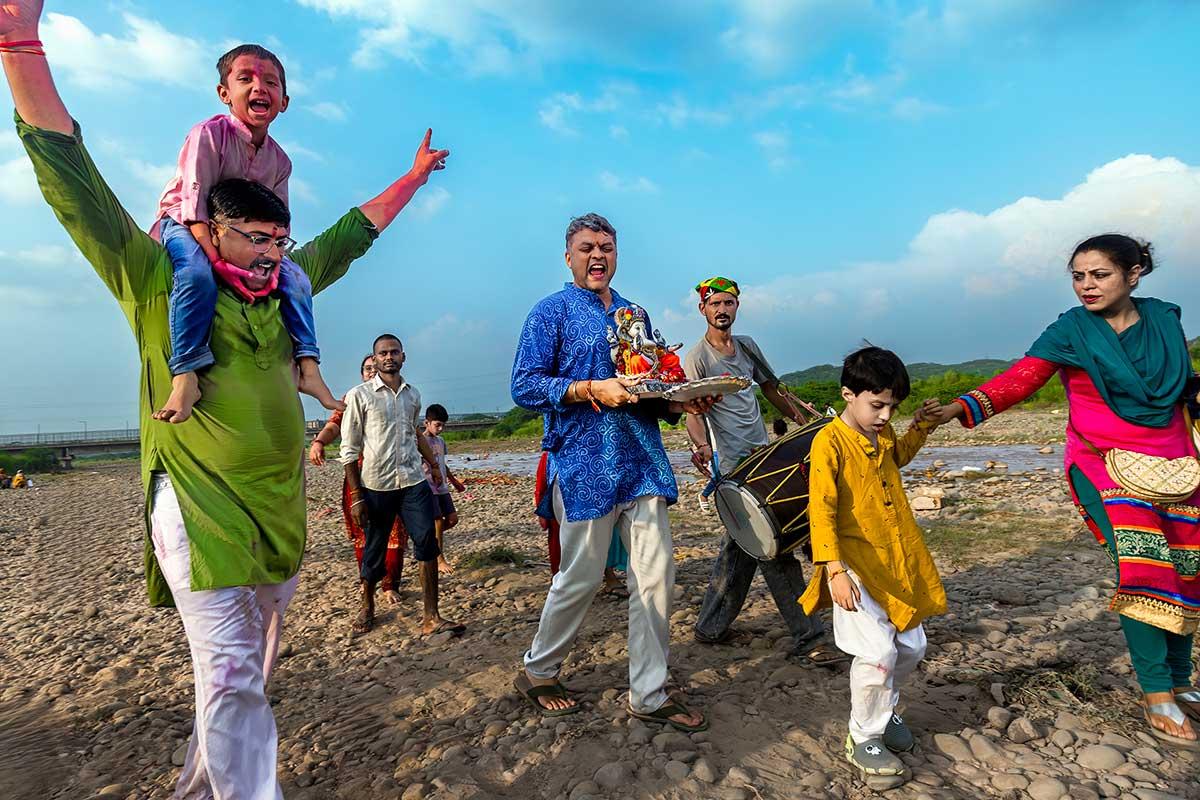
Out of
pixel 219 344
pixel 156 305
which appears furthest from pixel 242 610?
pixel 156 305

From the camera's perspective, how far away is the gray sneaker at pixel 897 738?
2.77 metres

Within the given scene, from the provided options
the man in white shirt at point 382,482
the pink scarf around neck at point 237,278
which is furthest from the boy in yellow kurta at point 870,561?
the man in white shirt at point 382,482

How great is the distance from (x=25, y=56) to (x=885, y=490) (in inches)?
121

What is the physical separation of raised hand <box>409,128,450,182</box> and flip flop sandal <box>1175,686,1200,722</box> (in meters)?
3.91

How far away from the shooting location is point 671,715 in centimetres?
302

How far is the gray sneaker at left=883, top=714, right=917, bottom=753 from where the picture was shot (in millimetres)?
2768

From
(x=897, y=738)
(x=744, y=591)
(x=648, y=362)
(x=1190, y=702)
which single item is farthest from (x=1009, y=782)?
(x=648, y=362)

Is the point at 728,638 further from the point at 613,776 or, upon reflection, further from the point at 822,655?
the point at 613,776

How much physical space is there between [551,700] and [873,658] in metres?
1.45

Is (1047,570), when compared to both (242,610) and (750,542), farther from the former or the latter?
(242,610)

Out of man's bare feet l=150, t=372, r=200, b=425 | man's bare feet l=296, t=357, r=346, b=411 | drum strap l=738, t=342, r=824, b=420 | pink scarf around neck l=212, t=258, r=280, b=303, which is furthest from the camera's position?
drum strap l=738, t=342, r=824, b=420

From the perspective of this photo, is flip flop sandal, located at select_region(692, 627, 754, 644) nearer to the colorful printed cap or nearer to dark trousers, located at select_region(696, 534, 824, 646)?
dark trousers, located at select_region(696, 534, 824, 646)

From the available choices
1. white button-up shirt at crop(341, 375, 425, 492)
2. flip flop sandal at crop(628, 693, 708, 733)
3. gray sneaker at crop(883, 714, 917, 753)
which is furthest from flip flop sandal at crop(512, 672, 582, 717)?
white button-up shirt at crop(341, 375, 425, 492)

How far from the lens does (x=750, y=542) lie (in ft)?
11.9
